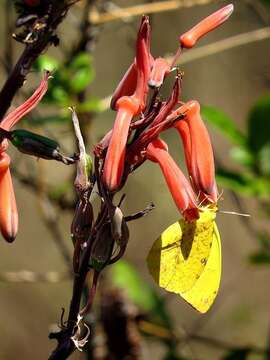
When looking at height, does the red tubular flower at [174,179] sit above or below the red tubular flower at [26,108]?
below

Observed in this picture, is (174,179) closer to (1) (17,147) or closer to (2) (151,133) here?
(2) (151,133)

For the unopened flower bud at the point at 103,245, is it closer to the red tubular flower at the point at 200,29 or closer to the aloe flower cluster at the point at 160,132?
the aloe flower cluster at the point at 160,132

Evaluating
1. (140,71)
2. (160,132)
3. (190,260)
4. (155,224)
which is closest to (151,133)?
(160,132)

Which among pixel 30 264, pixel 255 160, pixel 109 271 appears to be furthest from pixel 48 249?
pixel 255 160

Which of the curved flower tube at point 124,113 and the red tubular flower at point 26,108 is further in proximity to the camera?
the red tubular flower at point 26,108

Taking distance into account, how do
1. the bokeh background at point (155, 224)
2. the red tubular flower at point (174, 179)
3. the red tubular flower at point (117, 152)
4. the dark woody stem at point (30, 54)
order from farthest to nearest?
the bokeh background at point (155, 224), the dark woody stem at point (30, 54), the red tubular flower at point (174, 179), the red tubular flower at point (117, 152)

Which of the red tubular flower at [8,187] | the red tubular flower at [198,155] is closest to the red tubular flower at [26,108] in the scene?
the red tubular flower at [8,187]
